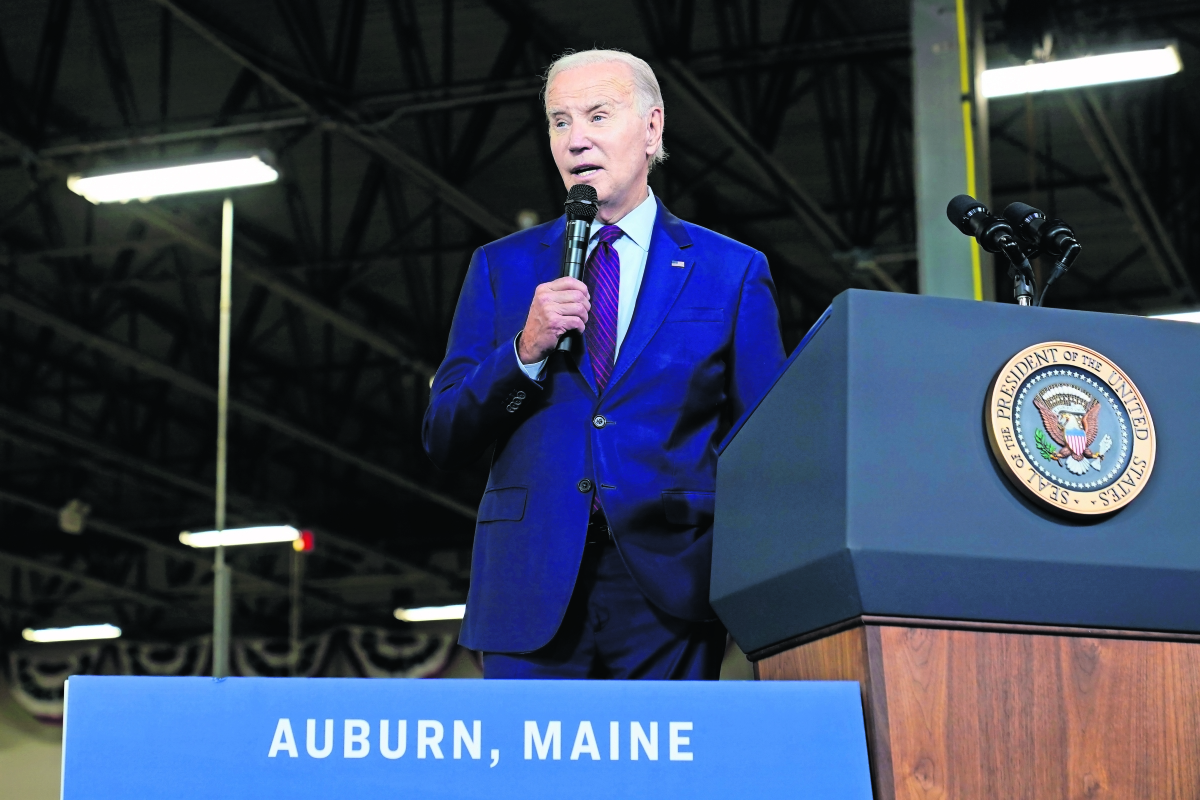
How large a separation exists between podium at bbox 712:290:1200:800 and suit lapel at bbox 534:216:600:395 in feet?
1.50

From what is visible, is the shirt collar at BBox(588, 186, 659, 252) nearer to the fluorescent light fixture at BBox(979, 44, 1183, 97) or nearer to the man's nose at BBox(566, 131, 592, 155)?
the man's nose at BBox(566, 131, 592, 155)

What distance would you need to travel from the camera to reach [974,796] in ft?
3.76

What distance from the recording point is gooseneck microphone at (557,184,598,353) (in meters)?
→ 1.68

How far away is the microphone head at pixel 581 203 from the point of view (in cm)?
173

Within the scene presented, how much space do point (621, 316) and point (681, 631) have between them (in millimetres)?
369

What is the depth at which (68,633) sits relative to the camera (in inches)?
800

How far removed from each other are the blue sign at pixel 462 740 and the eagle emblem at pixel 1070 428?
10.6 inches

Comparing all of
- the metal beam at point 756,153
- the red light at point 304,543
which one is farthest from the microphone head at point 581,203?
the red light at point 304,543

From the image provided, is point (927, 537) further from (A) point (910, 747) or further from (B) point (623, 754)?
(B) point (623, 754)

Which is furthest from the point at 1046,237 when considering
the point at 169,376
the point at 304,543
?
the point at 169,376

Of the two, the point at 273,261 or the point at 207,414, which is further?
the point at 207,414

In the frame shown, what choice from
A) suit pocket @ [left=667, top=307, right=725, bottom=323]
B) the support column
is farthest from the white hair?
the support column

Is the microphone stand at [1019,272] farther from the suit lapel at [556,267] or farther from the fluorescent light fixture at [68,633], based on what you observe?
the fluorescent light fixture at [68,633]

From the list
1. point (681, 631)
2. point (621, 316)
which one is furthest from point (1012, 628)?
point (621, 316)
